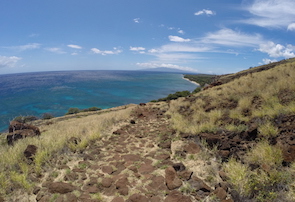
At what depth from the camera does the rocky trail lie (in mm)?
3432

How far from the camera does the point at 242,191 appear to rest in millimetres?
3201

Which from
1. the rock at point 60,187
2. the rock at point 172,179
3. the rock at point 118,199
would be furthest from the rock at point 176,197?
the rock at point 60,187

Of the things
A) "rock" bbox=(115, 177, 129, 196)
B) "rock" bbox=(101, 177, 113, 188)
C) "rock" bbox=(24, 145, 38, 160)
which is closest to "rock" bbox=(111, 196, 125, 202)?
"rock" bbox=(115, 177, 129, 196)

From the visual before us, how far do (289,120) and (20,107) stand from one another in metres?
58.0

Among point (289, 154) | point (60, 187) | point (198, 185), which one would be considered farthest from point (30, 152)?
point (289, 154)

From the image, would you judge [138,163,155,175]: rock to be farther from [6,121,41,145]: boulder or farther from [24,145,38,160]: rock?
[6,121,41,145]: boulder

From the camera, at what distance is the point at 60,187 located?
365 centimetres

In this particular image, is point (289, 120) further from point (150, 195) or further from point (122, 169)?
point (122, 169)

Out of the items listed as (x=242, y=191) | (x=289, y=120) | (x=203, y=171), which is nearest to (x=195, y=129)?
(x=203, y=171)

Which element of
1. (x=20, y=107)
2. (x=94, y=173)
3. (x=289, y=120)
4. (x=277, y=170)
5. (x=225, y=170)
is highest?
(x=289, y=120)

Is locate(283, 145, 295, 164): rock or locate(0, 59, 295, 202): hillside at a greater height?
locate(283, 145, 295, 164): rock

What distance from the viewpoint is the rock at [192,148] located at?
5.27 metres

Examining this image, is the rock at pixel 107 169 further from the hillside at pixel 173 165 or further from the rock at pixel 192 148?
the rock at pixel 192 148

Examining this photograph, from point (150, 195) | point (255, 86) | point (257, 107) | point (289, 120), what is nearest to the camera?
point (150, 195)
